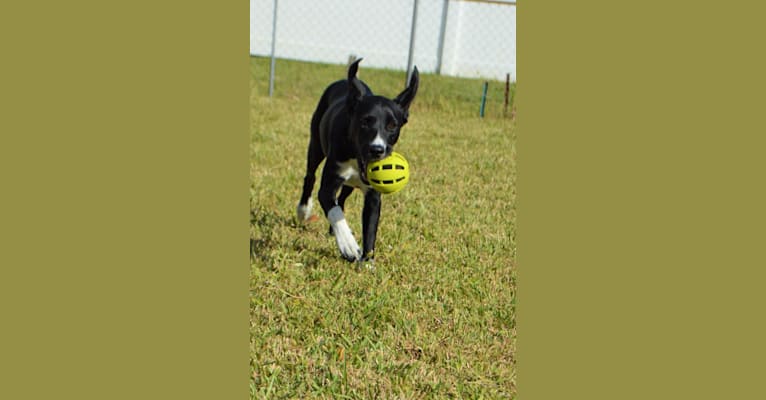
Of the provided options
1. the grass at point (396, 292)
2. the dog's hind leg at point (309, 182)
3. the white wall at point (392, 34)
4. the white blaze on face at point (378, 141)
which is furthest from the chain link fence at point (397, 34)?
the white blaze on face at point (378, 141)

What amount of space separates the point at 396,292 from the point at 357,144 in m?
0.94

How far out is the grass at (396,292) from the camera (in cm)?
303

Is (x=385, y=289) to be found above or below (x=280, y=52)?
below

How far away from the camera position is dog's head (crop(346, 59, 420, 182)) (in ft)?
13.1

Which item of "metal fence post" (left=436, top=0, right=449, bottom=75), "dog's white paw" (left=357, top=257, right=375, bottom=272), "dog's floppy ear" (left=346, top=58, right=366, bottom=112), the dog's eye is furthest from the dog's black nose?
"metal fence post" (left=436, top=0, right=449, bottom=75)

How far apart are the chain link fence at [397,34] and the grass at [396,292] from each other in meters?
6.55

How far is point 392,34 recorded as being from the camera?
46.8ft

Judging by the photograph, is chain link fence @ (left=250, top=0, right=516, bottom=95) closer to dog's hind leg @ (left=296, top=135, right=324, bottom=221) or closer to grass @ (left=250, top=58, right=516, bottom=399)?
grass @ (left=250, top=58, right=516, bottom=399)

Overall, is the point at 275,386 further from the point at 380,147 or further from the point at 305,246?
the point at 305,246

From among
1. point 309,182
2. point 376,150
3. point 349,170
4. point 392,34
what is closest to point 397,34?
point 392,34

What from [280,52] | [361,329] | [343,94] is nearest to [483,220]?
[343,94]

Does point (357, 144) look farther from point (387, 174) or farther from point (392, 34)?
point (392, 34)

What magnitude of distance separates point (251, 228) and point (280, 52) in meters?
10.2

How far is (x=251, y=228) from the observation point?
5.06 meters
